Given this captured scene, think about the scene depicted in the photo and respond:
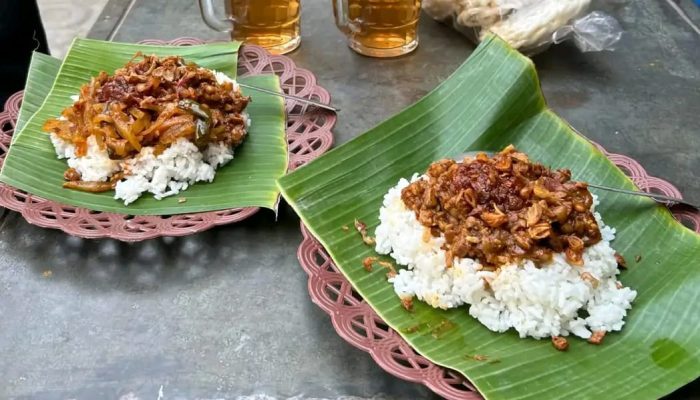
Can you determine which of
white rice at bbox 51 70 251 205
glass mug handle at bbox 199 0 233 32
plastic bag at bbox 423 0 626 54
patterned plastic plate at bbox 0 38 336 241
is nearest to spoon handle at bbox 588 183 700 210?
patterned plastic plate at bbox 0 38 336 241

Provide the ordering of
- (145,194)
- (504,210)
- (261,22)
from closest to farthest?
1. (504,210)
2. (145,194)
3. (261,22)

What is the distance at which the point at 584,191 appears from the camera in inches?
74.3

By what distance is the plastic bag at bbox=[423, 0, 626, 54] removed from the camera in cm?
296

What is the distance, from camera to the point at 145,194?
86.4 inches

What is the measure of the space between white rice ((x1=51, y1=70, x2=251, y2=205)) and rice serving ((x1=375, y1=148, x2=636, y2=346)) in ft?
2.66

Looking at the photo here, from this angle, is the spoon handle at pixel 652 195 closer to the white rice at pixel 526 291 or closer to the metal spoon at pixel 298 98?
the white rice at pixel 526 291

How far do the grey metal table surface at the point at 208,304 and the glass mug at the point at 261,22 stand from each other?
484 mm

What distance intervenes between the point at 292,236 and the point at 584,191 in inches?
34.9

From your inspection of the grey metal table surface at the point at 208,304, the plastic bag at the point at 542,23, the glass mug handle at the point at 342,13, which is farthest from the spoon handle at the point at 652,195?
the glass mug handle at the point at 342,13

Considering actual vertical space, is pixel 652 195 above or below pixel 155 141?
above

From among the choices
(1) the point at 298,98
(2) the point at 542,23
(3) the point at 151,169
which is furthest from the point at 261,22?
(2) the point at 542,23

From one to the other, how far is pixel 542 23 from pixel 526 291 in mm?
1641

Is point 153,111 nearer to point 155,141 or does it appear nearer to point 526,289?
point 155,141

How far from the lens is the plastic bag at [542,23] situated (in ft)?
9.71
